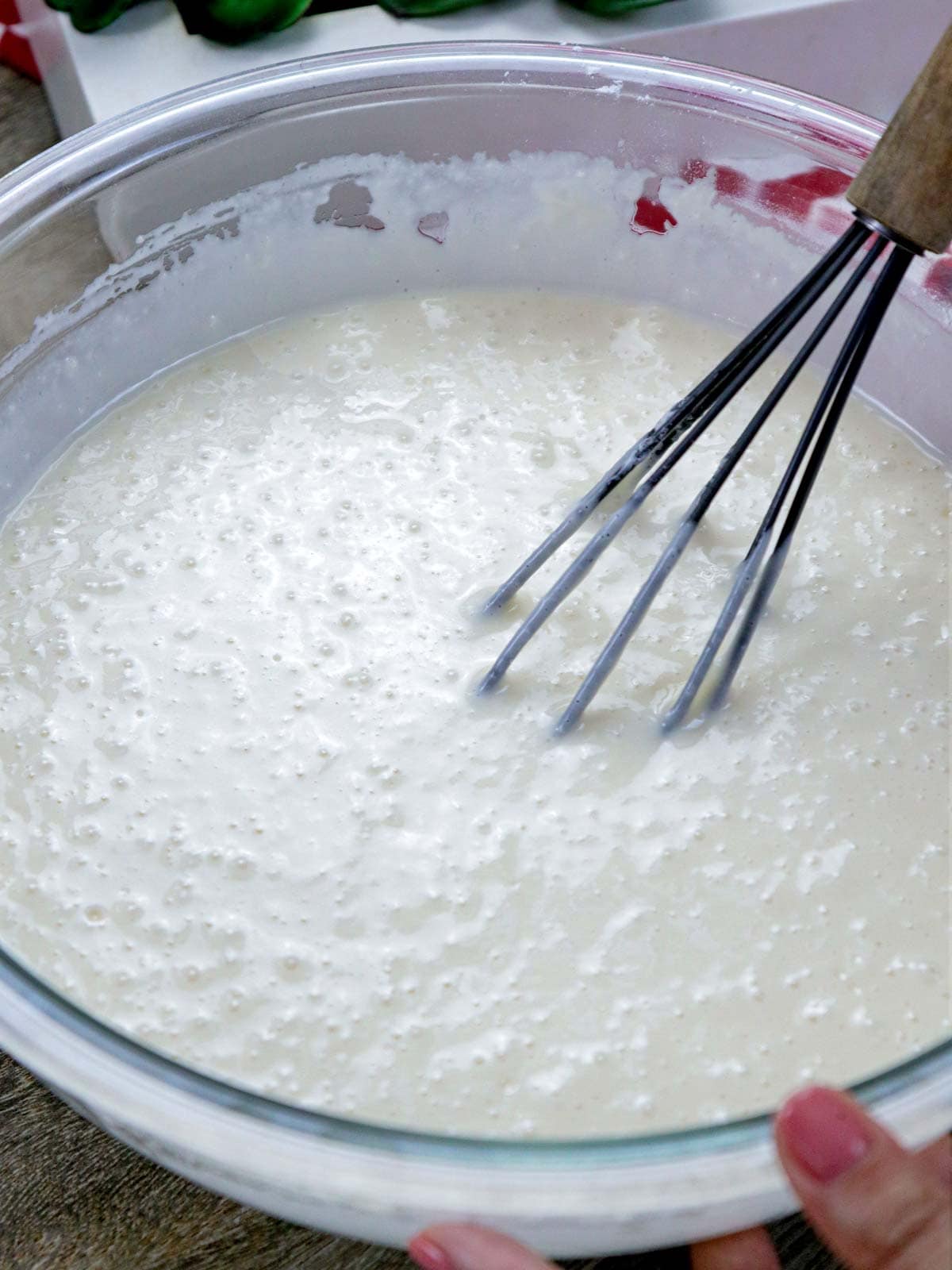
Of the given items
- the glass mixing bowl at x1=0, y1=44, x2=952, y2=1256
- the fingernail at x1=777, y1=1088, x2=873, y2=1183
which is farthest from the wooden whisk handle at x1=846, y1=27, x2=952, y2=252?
the fingernail at x1=777, y1=1088, x2=873, y2=1183

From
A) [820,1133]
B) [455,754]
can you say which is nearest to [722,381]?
[455,754]

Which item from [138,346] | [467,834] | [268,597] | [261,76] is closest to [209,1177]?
[467,834]

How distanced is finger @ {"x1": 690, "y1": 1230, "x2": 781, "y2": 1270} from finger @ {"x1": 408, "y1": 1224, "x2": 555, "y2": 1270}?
0.44ft

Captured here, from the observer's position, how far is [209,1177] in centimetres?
54

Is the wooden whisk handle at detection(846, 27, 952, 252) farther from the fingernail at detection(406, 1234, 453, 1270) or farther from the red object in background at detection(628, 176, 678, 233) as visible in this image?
the fingernail at detection(406, 1234, 453, 1270)

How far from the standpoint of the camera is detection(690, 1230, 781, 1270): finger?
0.61 m

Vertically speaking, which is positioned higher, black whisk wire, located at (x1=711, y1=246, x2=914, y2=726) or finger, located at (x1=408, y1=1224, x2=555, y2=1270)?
black whisk wire, located at (x1=711, y1=246, x2=914, y2=726)

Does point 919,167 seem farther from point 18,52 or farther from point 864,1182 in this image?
point 18,52

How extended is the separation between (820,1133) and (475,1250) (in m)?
0.14

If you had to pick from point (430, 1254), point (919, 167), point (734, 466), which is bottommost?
point (430, 1254)

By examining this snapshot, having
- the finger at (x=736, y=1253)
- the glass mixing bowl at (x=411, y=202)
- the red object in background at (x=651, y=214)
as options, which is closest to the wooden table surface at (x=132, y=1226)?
the finger at (x=736, y=1253)

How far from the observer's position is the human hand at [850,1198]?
471mm

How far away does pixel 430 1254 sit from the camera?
0.51m

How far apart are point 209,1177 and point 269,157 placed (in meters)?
0.65
